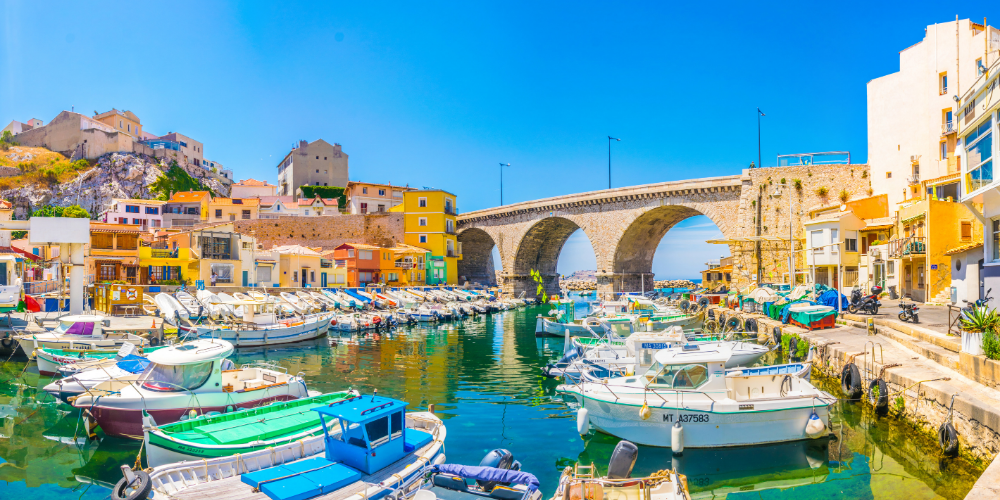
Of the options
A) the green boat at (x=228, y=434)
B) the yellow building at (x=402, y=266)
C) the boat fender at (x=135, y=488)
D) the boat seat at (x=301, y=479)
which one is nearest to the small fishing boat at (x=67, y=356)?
the green boat at (x=228, y=434)

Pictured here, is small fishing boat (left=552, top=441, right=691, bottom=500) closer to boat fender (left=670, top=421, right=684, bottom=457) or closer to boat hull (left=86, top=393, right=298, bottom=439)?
boat fender (left=670, top=421, right=684, bottom=457)

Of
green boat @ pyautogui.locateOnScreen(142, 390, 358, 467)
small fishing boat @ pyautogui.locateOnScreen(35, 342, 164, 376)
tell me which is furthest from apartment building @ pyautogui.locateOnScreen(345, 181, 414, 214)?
green boat @ pyautogui.locateOnScreen(142, 390, 358, 467)

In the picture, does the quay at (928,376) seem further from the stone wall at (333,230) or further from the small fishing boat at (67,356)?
the stone wall at (333,230)

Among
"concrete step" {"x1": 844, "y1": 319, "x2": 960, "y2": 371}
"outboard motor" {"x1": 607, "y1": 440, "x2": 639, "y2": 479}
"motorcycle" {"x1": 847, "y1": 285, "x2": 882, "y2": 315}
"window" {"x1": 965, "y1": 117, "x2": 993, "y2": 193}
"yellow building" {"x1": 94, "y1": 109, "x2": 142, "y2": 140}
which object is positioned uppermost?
"yellow building" {"x1": 94, "y1": 109, "x2": 142, "y2": 140}

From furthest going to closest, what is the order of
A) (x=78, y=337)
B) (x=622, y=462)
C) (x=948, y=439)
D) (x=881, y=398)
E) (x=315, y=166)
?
1. (x=315, y=166)
2. (x=78, y=337)
3. (x=881, y=398)
4. (x=948, y=439)
5. (x=622, y=462)

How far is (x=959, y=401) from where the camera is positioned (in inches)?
332

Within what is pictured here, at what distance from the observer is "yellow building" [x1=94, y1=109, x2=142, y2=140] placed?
7531cm

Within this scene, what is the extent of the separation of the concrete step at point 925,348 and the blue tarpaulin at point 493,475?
895 centimetres

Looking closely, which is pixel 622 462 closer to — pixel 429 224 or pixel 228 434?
pixel 228 434

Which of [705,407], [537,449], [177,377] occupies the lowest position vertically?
[537,449]

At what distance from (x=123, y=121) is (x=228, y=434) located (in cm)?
8686

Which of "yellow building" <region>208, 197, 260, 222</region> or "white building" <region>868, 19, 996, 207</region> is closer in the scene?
"white building" <region>868, 19, 996, 207</region>

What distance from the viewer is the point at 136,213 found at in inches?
2285

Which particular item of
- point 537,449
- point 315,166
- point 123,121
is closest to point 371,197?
point 315,166
